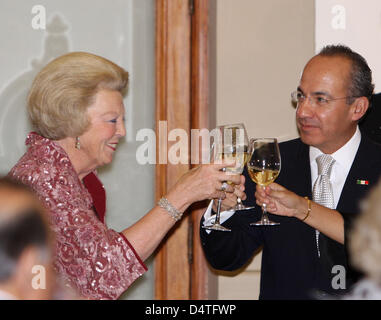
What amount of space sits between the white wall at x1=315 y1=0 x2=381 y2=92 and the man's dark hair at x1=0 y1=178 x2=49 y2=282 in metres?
2.40

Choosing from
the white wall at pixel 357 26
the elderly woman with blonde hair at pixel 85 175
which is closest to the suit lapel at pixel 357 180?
the elderly woman with blonde hair at pixel 85 175

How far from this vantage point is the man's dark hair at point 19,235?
0.69 metres

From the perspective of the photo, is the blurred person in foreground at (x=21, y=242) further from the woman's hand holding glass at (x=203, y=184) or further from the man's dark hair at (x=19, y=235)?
the woman's hand holding glass at (x=203, y=184)

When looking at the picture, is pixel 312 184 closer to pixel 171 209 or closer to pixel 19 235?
pixel 171 209

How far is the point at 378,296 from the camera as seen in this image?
0.65 m

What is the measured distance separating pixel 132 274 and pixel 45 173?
44 cm

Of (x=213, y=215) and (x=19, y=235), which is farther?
(x=213, y=215)

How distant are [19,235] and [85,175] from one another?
139cm

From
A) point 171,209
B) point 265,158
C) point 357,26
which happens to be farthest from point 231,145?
point 357,26

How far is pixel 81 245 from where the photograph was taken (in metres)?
1.72
